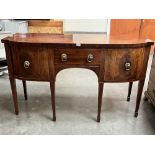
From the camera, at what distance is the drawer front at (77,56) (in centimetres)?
120

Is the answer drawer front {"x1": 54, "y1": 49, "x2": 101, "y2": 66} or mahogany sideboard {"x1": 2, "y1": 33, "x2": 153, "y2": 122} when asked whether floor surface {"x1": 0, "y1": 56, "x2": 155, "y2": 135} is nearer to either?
mahogany sideboard {"x1": 2, "y1": 33, "x2": 153, "y2": 122}

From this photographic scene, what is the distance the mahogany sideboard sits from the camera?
118 cm

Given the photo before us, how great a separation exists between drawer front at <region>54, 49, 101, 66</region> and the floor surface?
1.61ft

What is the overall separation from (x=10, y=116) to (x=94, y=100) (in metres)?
0.76

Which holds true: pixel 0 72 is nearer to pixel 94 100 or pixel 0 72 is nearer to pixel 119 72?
pixel 94 100

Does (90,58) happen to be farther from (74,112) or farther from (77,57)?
(74,112)

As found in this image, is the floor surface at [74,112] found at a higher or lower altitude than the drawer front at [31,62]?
lower

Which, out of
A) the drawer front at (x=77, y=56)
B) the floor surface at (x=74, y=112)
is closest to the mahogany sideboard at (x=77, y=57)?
the drawer front at (x=77, y=56)

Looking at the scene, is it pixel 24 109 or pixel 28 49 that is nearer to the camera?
pixel 28 49

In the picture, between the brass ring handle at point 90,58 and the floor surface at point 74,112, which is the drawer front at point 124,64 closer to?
the brass ring handle at point 90,58

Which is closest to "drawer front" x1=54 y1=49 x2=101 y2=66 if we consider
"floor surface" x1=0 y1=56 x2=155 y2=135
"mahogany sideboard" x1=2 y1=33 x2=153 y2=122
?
"mahogany sideboard" x1=2 y1=33 x2=153 y2=122

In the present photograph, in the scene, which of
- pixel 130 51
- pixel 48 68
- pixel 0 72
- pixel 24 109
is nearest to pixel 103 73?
pixel 130 51

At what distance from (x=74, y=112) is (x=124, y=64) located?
0.61 m

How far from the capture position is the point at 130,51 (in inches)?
47.4
